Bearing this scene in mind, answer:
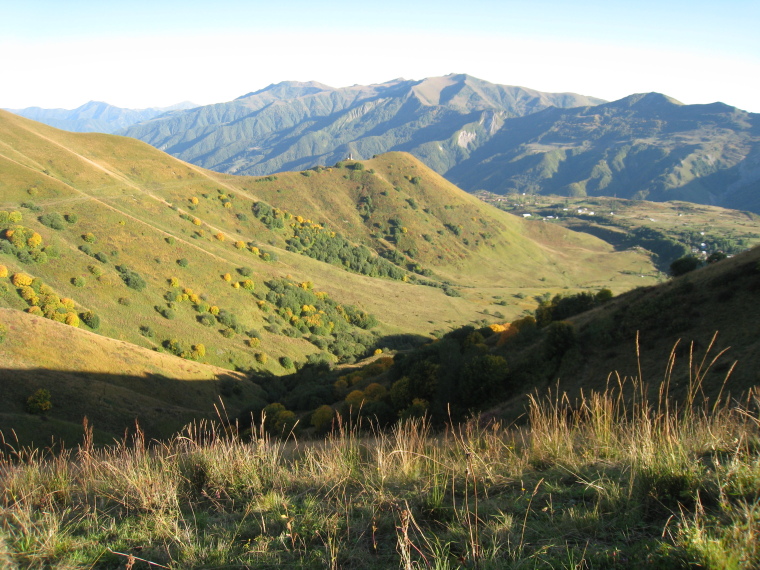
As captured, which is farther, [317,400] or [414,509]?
[317,400]

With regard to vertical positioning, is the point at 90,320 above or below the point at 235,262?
below

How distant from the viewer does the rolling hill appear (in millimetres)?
45812

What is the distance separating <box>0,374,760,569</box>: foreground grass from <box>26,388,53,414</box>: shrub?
2506 centimetres

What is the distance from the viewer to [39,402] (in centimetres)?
2612

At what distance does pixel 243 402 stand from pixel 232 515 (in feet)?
125

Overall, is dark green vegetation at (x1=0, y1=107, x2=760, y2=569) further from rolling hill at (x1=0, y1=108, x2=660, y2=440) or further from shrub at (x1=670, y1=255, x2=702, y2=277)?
shrub at (x1=670, y1=255, x2=702, y2=277)

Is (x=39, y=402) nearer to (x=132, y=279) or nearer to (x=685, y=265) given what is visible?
(x=132, y=279)

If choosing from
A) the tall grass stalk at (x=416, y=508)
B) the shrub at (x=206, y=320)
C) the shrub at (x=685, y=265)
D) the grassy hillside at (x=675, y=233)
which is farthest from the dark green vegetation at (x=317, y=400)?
the grassy hillside at (x=675, y=233)

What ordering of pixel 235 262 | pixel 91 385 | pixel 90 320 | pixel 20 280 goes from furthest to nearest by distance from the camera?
pixel 235 262 < pixel 90 320 < pixel 20 280 < pixel 91 385

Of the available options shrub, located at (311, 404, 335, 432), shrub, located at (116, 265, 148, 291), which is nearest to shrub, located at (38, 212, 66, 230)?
shrub, located at (116, 265, 148, 291)

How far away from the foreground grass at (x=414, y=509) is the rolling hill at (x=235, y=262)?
1075 inches

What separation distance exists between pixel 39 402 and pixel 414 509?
30509 millimetres

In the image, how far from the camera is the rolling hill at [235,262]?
4581 centimetres

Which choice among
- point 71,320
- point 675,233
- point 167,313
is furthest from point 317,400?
point 675,233
